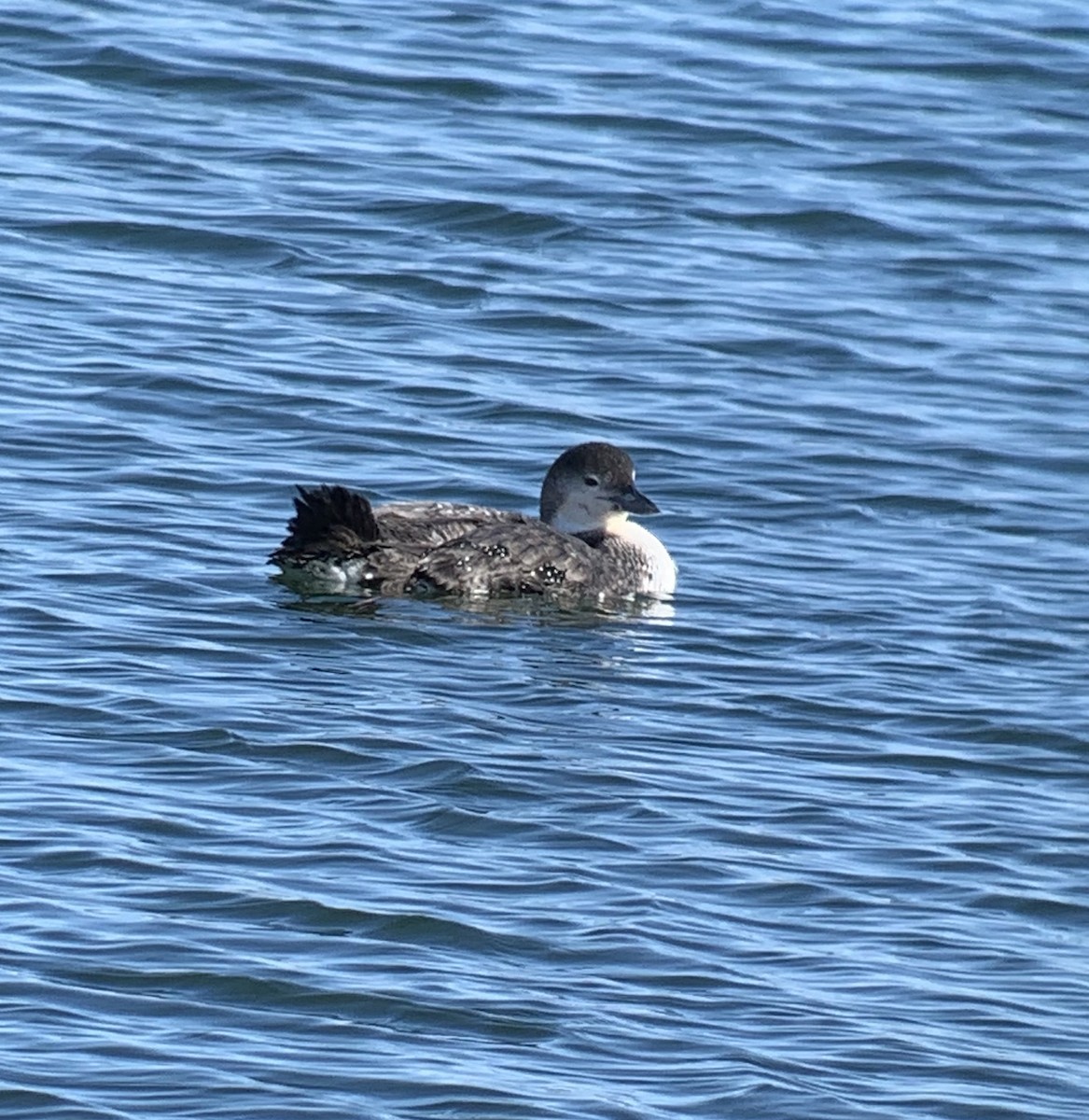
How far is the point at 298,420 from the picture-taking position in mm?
13898

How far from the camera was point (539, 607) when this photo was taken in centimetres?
1220

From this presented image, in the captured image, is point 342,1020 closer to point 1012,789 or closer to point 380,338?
point 1012,789

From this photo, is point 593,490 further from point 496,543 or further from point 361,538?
point 361,538

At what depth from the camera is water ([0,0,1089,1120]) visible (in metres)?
7.59

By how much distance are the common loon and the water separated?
182mm

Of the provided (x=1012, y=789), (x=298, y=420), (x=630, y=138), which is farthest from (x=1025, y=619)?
(x=630, y=138)

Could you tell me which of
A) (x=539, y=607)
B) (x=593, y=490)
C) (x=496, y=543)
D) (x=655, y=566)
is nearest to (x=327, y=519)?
(x=496, y=543)

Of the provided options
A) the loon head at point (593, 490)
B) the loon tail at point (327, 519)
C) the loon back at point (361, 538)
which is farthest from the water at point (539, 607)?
the loon head at point (593, 490)

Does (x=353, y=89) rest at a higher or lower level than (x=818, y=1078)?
higher

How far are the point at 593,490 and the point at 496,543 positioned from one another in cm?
93

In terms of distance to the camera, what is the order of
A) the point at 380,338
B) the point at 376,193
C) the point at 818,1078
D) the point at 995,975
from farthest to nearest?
the point at 376,193 → the point at 380,338 → the point at 995,975 → the point at 818,1078

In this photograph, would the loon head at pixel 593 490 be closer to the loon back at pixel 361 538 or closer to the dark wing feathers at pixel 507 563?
the dark wing feathers at pixel 507 563

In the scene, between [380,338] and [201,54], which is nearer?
[380,338]

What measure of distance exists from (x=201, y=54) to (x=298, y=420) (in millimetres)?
7467
